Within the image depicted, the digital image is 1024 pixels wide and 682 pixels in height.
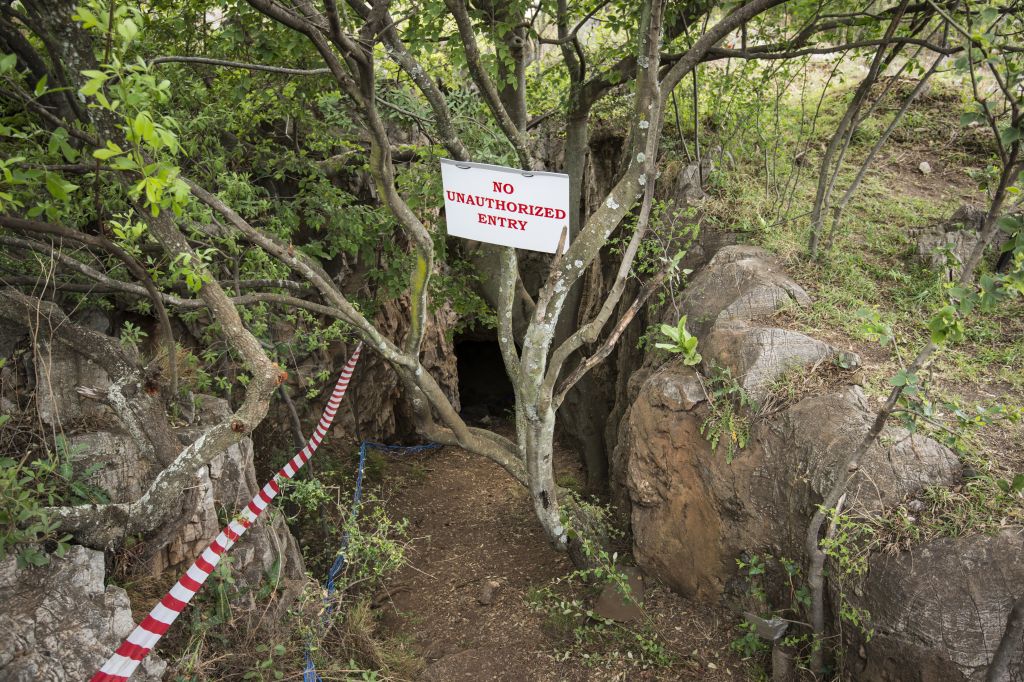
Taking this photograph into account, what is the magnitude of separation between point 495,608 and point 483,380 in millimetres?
8853

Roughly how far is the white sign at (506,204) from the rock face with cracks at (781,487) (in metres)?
1.62

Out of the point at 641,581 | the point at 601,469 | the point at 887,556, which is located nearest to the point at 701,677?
the point at 641,581

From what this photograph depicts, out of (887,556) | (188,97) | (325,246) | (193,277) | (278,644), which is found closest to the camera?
(193,277)

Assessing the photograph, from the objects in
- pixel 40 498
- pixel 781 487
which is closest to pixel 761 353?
pixel 781 487

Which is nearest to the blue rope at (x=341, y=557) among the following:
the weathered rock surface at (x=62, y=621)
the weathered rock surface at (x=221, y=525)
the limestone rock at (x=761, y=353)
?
the weathered rock surface at (x=221, y=525)

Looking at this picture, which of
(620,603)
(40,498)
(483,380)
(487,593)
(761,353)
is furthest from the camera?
(483,380)

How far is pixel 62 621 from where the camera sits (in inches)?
131

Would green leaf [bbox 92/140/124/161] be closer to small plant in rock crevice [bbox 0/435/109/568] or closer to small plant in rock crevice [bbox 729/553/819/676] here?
small plant in rock crevice [bbox 0/435/109/568]

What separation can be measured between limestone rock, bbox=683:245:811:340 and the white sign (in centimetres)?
169

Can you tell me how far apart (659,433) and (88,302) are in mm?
4627

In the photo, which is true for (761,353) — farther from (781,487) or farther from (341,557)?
(341,557)

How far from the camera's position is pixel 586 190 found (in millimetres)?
7727

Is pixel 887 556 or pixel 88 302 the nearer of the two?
pixel 887 556

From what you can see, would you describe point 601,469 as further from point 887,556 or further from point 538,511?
point 887,556
